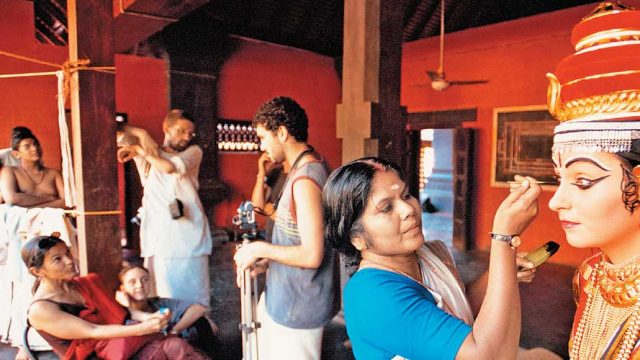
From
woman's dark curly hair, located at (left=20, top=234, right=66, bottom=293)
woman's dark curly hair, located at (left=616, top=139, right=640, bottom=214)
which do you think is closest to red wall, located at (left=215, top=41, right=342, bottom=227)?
woman's dark curly hair, located at (left=20, top=234, right=66, bottom=293)

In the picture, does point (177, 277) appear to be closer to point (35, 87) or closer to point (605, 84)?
point (605, 84)

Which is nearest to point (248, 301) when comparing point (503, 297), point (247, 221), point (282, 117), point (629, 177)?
point (247, 221)

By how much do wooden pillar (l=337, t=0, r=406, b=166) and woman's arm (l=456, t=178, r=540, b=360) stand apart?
1026mm

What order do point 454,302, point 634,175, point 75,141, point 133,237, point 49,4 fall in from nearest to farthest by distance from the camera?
point 634,175
point 454,302
point 75,141
point 49,4
point 133,237

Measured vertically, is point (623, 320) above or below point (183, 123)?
below

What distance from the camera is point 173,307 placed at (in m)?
2.89

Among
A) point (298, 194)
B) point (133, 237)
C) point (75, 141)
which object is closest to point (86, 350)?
point (75, 141)

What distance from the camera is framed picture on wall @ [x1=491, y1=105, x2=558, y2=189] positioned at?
5.74 metres

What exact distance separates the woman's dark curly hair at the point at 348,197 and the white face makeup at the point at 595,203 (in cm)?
39

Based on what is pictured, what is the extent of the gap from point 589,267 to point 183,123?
2751mm

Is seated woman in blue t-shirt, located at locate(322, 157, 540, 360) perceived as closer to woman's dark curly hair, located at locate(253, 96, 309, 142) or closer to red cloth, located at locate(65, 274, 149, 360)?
woman's dark curly hair, located at locate(253, 96, 309, 142)

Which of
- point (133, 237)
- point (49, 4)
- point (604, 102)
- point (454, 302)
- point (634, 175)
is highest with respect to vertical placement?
point (49, 4)

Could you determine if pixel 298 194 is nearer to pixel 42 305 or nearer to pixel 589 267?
pixel 589 267

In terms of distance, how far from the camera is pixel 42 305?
2109 millimetres
